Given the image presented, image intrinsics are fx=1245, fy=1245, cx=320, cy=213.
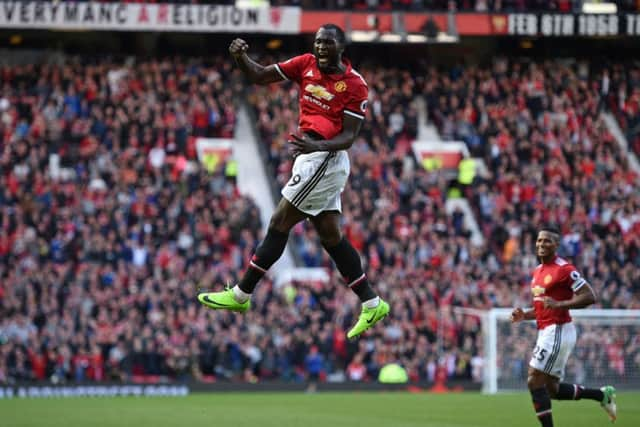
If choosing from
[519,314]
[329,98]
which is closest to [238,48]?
[329,98]

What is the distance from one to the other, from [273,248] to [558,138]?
2565 cm

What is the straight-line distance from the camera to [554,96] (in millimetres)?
38094

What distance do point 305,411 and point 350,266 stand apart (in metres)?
8.33

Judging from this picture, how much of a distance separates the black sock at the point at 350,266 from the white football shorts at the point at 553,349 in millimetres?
3293

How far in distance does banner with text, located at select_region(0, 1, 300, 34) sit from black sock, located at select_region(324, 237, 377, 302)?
2444 cm

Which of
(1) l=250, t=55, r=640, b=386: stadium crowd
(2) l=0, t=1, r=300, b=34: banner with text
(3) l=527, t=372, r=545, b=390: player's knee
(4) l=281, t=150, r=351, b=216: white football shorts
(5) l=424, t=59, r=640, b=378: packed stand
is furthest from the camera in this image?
(2) l=0, t=1, r=300, b=34: banner with text

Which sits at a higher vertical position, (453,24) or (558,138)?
(453,24)

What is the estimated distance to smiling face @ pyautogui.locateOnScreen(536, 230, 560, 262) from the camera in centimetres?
1491

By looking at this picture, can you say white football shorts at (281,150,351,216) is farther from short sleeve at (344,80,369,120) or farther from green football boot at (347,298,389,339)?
green football boot at (347,298,389,339)

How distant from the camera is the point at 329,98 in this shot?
1180cm

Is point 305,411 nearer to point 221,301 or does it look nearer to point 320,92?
point 221,301

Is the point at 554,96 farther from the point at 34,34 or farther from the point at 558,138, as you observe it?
the point at 34,34

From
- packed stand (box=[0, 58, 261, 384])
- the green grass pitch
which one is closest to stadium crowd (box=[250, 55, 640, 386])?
packed stand (box=[0, 58, 261, 384])

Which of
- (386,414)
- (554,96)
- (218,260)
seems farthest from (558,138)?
(386,414)
